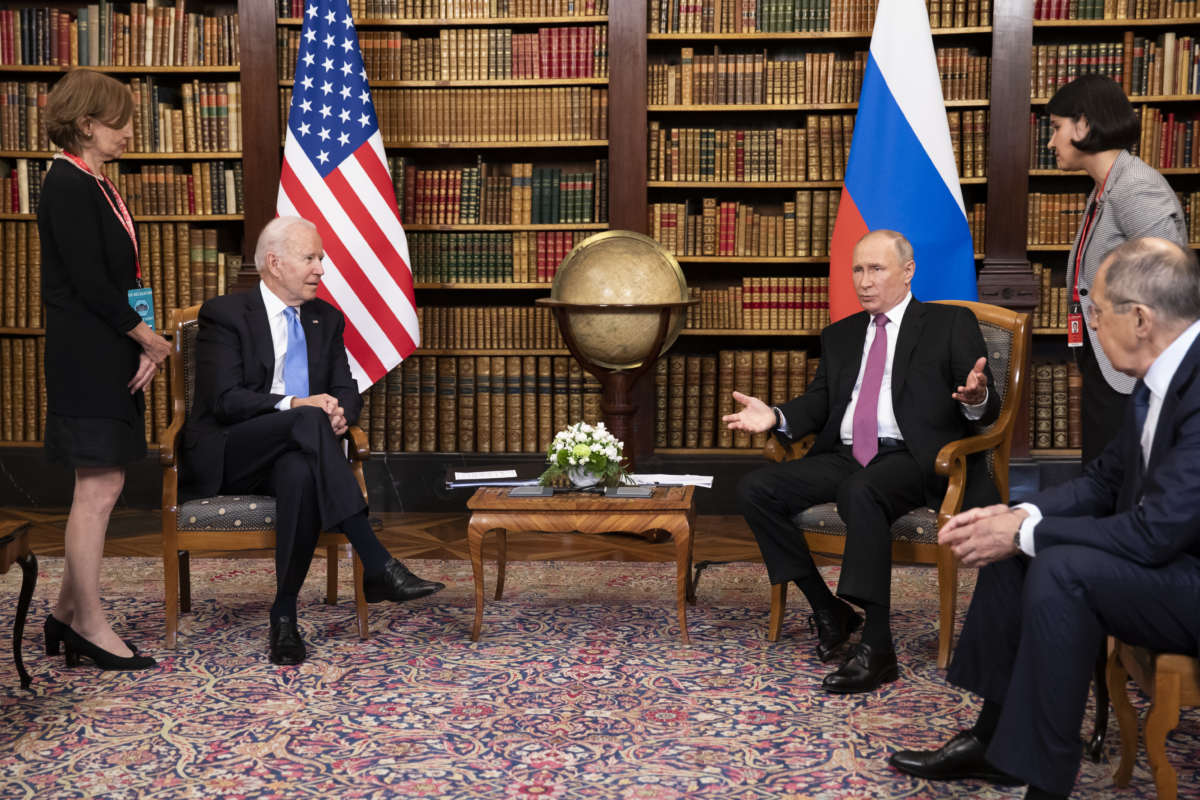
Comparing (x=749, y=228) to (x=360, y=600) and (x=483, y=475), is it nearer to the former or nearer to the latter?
(x=483, y=475)

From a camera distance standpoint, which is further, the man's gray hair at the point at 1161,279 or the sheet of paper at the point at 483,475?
the sheet of paper at the point at 483,475

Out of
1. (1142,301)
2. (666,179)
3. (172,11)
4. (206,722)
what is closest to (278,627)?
(206,722)

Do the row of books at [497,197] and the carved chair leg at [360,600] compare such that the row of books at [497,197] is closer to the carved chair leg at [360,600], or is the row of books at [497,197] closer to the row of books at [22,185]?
the row of books at [22,185]

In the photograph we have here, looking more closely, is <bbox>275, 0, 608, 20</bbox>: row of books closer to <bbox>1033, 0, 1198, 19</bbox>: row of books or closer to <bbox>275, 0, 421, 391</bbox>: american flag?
<bbox>275, 0, 421, 391</bbox>: american flag

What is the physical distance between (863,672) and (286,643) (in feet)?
5.74

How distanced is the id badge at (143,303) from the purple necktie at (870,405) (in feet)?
7.31

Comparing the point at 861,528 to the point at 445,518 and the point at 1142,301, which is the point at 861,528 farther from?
the point at 445,518

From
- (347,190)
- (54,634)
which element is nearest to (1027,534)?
(54,634)

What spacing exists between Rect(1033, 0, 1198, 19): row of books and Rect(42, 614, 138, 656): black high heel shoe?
498 cm

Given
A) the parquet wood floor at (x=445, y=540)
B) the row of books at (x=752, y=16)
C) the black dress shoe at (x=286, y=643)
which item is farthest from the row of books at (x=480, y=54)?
the black dress shoe at (x=286, y=643)

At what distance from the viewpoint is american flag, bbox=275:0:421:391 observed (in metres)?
5.59

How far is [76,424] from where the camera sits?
3.49 metres

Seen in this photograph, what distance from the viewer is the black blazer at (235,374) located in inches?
155

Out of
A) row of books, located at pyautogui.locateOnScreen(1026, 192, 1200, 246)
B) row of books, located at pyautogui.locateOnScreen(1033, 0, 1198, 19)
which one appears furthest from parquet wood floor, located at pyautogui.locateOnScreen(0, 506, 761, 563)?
row of books, located at pyautogui.locateOnScreen(1033, 0, 1198, 19)
